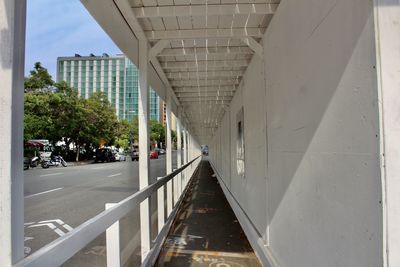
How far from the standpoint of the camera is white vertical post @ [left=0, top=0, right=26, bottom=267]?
145 centimetres

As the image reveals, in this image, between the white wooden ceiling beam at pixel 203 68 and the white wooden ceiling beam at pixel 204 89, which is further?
the white wooden ceiling beam at pixel 204 89

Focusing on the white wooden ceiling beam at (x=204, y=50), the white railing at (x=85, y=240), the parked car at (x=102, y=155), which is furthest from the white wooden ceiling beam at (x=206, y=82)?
the parked car at (x=102, y=155)

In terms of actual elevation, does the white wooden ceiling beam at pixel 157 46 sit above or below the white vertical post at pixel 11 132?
above

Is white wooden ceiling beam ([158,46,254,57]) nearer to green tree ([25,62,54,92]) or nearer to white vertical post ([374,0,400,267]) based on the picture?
white vertical post ([374,0,400,267])

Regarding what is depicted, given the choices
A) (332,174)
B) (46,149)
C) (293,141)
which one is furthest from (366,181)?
(46,149)

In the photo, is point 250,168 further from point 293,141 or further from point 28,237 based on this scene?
point 28,237

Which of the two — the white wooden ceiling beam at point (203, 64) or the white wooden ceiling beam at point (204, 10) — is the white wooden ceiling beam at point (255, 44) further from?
the white wooden ceiling beam at point (203, 64)

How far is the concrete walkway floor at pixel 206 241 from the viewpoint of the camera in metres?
4.64

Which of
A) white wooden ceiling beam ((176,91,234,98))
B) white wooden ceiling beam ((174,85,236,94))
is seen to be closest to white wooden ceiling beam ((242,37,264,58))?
white wooden ceiling beam ((174,85,236,94))

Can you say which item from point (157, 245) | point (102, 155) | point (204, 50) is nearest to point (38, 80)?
point (102, 155)

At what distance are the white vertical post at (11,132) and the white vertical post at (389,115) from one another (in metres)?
1.74

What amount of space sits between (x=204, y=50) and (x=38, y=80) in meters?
27.0

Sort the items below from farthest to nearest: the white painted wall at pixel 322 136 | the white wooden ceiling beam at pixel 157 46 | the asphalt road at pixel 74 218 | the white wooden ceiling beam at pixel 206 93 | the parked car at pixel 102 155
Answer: the parked car at pixel 102 155 < the white wooden ceiling beam at pixel 206 93 < the asphalt road at pixel 74 218 < the white wooden ceiling beam at pixel 157 46 < the white painted wall at pixel 322 136

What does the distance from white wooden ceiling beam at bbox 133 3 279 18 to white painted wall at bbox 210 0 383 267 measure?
0.74ft
